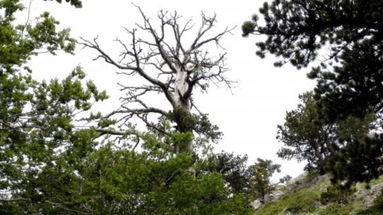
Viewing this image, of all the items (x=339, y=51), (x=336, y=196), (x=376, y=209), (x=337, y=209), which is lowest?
(x=376, y=209)

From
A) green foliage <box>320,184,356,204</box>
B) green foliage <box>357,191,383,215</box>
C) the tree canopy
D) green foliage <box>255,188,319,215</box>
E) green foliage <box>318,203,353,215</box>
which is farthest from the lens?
green foliage <box>255,188,319,215</box>

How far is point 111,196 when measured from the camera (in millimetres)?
7891

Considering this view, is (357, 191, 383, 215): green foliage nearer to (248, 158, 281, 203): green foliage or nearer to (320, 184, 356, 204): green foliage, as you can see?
(320, 184, 356, 204): green foliage

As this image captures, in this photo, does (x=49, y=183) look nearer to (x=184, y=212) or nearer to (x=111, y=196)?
(x=111, y=196)

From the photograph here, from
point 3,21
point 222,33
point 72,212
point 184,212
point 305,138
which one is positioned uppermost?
point 222,33

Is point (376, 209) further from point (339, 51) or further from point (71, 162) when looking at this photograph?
point (71, 162)

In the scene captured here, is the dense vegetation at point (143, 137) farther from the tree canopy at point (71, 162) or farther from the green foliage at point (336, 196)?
the green foliage at point (336, 196)

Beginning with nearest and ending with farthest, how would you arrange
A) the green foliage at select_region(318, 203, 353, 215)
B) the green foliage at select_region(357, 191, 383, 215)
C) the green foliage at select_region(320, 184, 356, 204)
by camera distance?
1. the green foliage at select_region(357, 191, 383, 215)
2. the green foliage at select_region(318, 203, 353, 215)
3. the green foliage at select_region(320, 184, 356, 204)

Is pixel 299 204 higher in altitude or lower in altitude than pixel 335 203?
higher

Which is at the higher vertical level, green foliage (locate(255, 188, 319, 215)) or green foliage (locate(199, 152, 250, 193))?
green foliage (locate(199, 152, 250, 193))

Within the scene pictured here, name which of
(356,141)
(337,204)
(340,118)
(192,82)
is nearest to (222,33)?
(192,82)

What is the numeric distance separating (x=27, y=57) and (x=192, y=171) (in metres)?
4.49

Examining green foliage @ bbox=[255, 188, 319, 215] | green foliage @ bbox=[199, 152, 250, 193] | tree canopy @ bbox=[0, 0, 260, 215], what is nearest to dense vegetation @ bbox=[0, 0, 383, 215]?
tree canopy @ bbox=[0, 0, 260, 215]

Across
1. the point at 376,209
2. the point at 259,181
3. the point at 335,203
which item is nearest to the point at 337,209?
the point at 335,203
